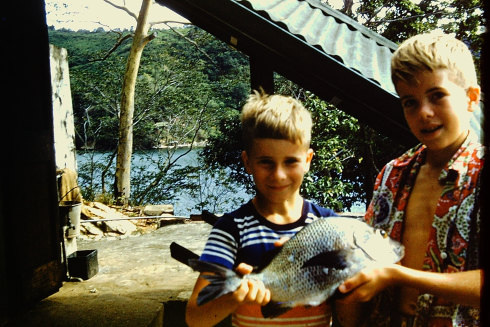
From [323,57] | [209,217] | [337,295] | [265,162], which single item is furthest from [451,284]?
[323,57]

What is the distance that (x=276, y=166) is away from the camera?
1.77 m

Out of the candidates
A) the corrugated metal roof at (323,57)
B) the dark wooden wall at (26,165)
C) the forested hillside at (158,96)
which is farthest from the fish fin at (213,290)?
the forested hillside at (158,96)

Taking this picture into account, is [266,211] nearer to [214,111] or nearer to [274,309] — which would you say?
[274,309]

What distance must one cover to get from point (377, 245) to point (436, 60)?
0.80 metres

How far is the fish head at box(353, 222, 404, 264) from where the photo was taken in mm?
1488

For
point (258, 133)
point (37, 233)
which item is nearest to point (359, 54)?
point (258, 133)

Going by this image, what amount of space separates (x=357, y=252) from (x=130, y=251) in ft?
17.3

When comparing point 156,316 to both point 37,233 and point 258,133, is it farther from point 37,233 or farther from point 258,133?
point 258,133

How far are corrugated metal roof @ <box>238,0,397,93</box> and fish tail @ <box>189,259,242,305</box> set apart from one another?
57.9 inches

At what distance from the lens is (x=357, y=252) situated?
58.9 inches

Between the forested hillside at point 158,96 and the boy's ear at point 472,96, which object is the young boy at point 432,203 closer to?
the boy's ear at point 472,96

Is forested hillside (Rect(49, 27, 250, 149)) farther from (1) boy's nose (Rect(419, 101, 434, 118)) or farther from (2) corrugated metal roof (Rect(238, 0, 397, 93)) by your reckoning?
(1) boy's nose (Rect(419, 101, 434, 118))

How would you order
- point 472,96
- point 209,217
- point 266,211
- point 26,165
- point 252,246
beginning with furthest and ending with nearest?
point 26,165
point 209,217
point 266,211
point 252,246
point 472,96

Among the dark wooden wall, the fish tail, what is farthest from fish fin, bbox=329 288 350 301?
the dark wooden wall
